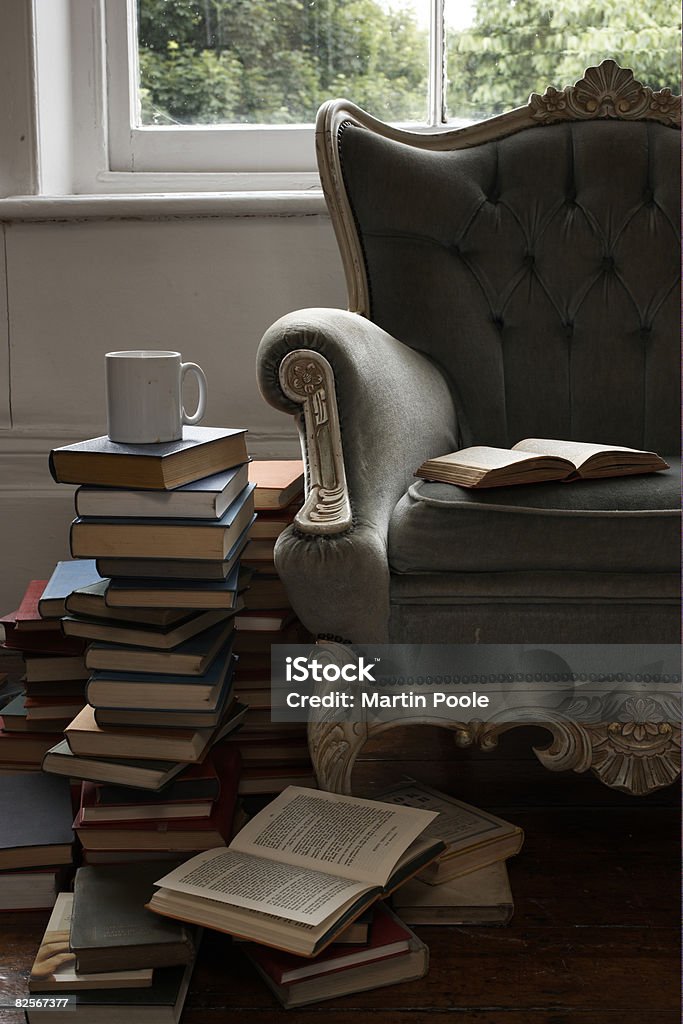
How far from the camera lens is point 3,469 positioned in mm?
2297

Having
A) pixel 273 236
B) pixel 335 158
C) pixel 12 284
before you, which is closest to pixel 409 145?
pixel 335 158

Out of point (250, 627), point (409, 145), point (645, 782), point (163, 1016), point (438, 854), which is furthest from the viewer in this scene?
point (409, 145)

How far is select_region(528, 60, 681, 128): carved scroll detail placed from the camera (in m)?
1.86

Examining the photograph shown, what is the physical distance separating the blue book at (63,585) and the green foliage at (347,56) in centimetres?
137

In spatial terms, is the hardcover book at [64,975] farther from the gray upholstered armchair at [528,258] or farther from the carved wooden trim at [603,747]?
the gray upholstered armchair at [528,258]

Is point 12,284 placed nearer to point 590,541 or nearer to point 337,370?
point 337,370

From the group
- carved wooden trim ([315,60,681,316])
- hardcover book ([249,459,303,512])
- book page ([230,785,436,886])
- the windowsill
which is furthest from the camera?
the windowsill

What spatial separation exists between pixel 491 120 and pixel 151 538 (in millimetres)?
1163

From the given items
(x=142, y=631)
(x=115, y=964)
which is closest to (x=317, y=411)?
(x=142, y=631)

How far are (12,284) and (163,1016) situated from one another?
1698 mm

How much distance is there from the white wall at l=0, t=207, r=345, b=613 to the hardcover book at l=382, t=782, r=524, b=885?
43.6 inches

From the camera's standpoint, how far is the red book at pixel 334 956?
105 centimetres

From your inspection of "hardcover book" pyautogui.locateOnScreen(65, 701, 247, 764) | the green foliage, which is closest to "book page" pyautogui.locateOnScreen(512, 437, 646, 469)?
"hardcover book" pyautogui.locateOnScreen(65, 701, 247, 764)

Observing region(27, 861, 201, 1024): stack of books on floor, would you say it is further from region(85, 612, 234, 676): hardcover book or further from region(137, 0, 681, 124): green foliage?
region(137, 0, 681, 124): green foliage
